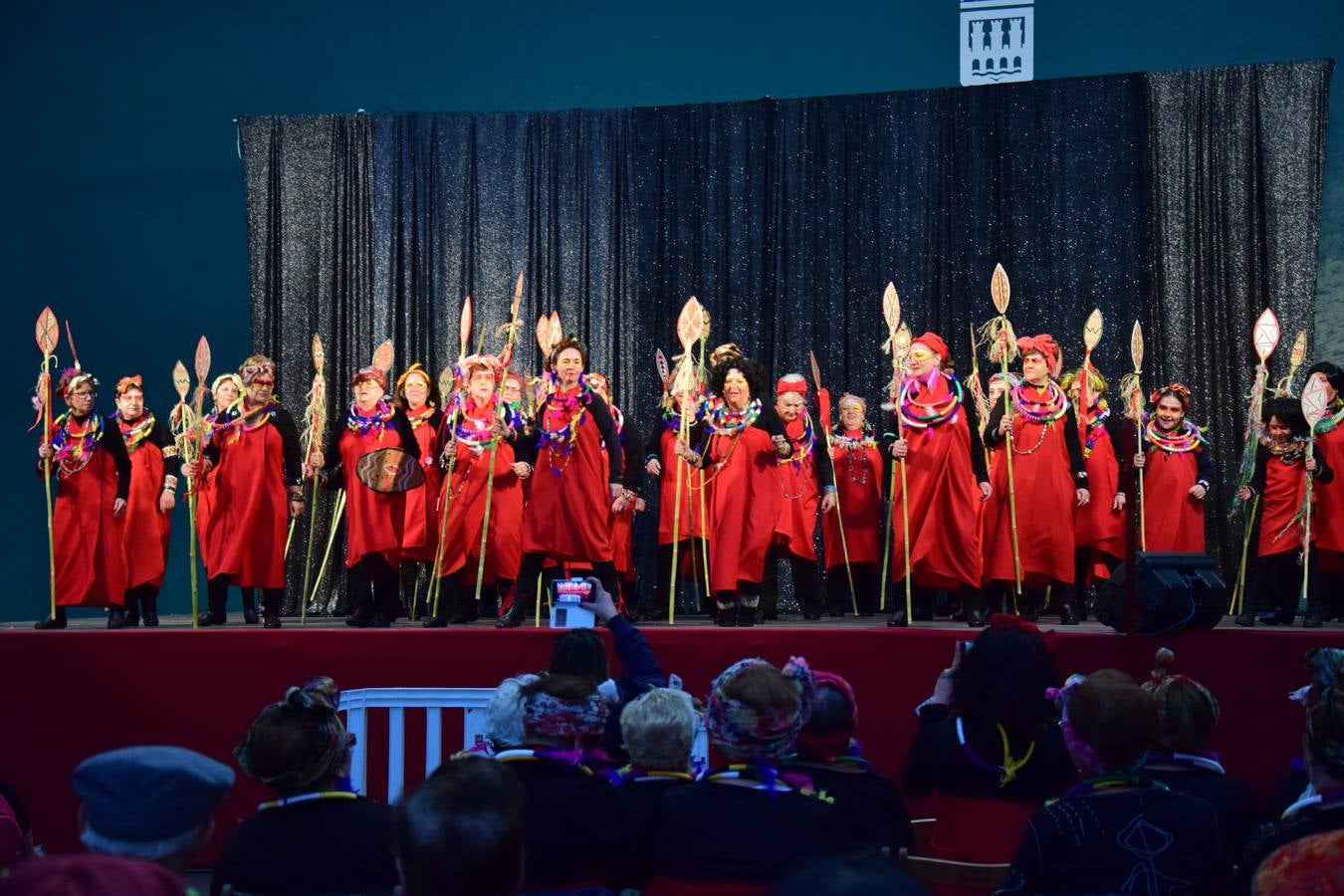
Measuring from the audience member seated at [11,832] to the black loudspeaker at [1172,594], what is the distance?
11.8ft

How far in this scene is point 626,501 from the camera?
269 inches

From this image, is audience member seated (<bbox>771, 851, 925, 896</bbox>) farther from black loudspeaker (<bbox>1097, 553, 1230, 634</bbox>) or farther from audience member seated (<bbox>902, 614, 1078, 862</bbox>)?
black loudspeaker (<bbox>1097, 553, 1230, 634</bbox>)

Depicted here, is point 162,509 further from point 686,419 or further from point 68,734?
point 686,419

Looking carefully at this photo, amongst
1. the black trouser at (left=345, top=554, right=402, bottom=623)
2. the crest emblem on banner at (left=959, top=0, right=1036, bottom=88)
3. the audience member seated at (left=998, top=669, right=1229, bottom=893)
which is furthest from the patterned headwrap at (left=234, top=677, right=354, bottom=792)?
the crest emblem on banner at (left=959, top=0, right=1036, bottom=88)

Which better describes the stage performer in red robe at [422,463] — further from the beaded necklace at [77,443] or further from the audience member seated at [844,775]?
the audience member seated at [844,775]

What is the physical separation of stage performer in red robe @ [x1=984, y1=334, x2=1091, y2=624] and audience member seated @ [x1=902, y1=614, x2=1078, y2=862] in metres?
4.27

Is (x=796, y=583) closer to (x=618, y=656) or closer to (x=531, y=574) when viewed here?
(x=531, y=574)

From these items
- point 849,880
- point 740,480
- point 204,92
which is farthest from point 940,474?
point 204,92

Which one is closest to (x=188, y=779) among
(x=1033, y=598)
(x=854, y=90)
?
(x=1033, y=598)

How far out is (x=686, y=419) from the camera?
7.32 m

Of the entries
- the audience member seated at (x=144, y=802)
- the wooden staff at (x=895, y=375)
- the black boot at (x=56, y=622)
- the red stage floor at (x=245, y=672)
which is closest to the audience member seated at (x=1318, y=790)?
the audience member seated at (x=144, y=802)

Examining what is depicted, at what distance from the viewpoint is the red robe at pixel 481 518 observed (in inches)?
308

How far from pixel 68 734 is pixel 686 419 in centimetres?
341

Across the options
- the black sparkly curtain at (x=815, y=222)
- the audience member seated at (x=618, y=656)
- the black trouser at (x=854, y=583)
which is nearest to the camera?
the audience member seated at (x=618, y=656)
